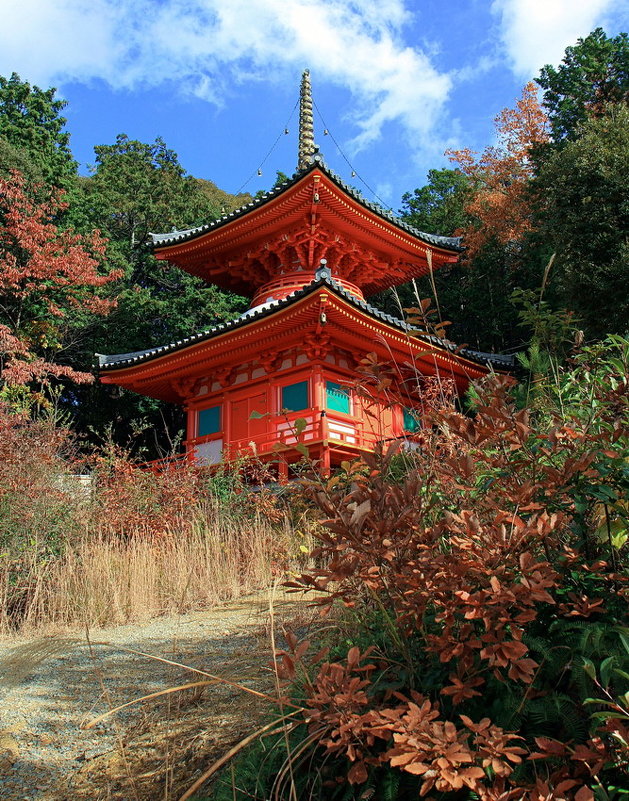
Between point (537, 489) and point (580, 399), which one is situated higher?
point (580, 399)

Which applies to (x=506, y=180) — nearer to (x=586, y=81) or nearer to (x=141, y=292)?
(x=586, y=81)

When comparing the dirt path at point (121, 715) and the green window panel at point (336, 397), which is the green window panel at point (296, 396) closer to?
the green window panel at point (336, 397)

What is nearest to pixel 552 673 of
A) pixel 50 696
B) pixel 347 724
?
pixel 347 724

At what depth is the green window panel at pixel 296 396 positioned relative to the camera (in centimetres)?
1179

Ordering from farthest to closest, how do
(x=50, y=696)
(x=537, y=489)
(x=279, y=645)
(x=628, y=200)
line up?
(x=628, y=200)
(x=279, y=645)
(x=50, y=696)
(x=537, y=489)

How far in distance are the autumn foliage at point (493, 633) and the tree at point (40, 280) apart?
46.6ft

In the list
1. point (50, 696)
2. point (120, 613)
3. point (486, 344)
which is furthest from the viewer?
point (486, 344)

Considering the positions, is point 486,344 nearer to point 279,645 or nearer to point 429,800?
point 279,645

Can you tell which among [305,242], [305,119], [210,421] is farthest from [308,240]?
[305,119]

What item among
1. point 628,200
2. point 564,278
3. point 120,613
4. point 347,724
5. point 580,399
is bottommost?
point 347,724

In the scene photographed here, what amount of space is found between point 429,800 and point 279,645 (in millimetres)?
1854

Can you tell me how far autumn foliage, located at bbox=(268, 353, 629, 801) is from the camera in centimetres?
150

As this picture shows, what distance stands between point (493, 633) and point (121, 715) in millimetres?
1822

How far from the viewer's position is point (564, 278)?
405 inches
